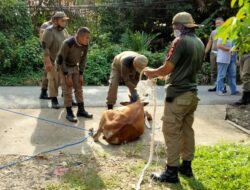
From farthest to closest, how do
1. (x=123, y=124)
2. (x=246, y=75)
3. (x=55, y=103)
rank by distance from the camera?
(x=246, y=75)
(x=55, y=103)
(x=123, y=124)

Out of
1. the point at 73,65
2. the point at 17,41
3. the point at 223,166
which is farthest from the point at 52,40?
the point at 17,41

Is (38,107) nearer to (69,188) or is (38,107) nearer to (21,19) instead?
(69,188)

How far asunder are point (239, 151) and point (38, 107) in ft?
13.9

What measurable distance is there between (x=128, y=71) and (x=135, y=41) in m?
6.57

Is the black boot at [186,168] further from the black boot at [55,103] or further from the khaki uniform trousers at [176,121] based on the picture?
the black boot at [55,103]

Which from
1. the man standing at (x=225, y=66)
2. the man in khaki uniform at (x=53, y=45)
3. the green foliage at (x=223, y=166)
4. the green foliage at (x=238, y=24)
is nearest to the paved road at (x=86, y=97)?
the man standing at (x=225, y=66)

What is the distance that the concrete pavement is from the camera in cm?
655

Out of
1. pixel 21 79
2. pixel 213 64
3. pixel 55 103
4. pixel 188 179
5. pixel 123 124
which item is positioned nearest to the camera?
pixel 188 179

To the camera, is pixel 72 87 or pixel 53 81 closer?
pixel 72 87

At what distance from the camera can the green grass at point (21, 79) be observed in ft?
38.5

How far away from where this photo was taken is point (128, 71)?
24.0 ft

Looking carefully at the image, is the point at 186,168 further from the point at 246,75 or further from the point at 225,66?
the point at 225,66

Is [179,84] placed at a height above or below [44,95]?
above

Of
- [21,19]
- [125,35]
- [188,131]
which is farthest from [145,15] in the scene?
Result: [188,131]
